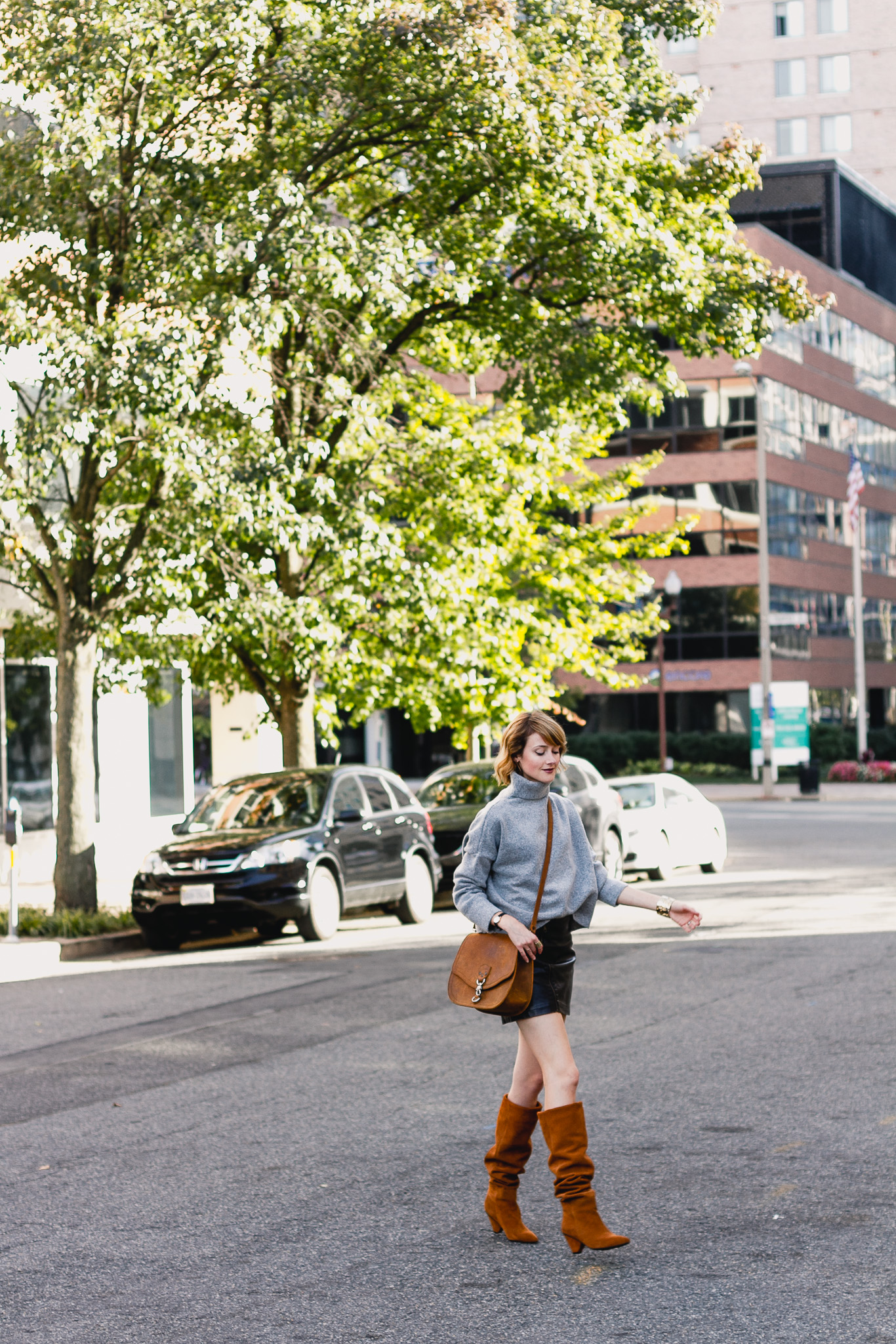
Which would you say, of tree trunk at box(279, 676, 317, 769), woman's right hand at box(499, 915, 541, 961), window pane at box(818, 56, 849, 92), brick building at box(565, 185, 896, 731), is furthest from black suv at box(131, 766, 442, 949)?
window pane at box(818, 56, 849, 92)

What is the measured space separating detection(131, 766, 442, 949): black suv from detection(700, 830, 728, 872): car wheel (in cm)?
629

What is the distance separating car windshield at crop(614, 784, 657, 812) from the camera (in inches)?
904

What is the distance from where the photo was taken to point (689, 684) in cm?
6269

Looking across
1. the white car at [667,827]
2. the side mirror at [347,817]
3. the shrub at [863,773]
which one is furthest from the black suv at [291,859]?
the shrub at [863,773]

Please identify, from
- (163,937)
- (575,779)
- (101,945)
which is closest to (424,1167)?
(163,937)

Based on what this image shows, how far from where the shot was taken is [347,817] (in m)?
16.6

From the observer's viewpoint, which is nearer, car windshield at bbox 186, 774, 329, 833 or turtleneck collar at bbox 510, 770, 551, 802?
turtleneck collar at bbox 510, 770, 551, 802

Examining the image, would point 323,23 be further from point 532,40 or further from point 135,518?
point 135,518

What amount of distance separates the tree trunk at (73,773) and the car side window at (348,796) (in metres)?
2.45

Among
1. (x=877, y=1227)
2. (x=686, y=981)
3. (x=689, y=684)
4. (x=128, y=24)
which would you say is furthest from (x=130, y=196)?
(x=689, y=684)

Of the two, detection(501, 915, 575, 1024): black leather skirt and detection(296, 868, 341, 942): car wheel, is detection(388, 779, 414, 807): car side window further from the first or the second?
detection(501, 915, 575, 1024): black leather skirt

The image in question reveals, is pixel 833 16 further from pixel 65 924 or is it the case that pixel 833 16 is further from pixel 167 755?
pixel 65 924

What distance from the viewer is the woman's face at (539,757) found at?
5680 mm

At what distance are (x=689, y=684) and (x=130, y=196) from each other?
48.0 metres
